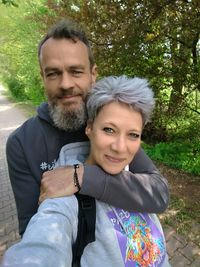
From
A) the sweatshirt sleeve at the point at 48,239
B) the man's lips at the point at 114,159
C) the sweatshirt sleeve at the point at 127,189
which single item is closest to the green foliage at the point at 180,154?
the sweatshirt sleeve at the point at 127,189

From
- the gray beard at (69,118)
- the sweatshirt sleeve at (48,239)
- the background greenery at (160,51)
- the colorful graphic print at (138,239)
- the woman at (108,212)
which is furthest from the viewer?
the background greenery at (160,51)

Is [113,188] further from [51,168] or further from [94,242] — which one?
[51,168]

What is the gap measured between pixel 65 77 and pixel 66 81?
0.10 ft

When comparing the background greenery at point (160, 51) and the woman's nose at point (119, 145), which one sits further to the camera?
the background greenery at point (160, 51)

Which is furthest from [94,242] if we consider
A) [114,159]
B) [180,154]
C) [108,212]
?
[180,154]

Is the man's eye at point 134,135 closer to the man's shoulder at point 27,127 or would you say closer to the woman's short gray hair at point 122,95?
the woman's short gray hair at point 122,95

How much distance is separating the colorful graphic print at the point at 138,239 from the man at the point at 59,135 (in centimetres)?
8

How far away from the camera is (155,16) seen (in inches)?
217

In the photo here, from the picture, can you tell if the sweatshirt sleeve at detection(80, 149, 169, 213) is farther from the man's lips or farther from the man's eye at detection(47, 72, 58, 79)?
the man's eye at detection(47, 72, 58, 79)

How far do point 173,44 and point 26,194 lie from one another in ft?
18.5

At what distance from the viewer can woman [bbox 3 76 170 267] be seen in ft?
4.22

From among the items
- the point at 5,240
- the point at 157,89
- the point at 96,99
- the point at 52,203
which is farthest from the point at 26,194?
the point at 157,89

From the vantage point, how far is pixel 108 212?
1.52 metres

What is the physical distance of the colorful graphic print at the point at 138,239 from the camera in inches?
57.0
